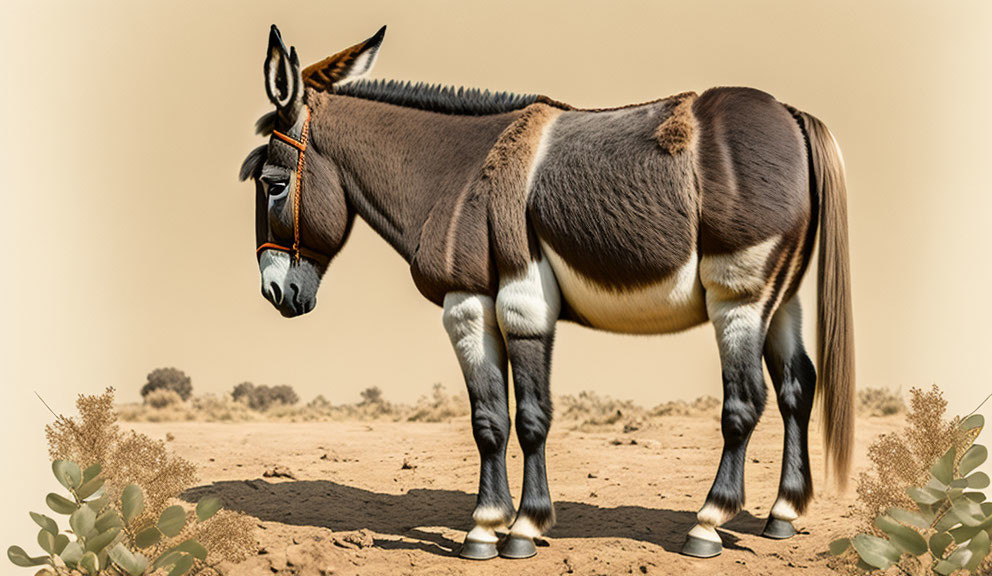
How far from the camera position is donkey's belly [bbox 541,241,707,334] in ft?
16.8

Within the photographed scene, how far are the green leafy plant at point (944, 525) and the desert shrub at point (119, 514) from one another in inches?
149

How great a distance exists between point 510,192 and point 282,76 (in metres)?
1.90

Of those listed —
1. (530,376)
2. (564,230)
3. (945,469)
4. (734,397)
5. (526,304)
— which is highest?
(564,230)

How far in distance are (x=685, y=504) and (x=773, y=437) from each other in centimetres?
296

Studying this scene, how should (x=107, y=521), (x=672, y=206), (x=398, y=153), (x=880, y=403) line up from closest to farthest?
(x=107, y=521) → (x=672, y=206) → (x=398, y=153) → (x=880, y=403)

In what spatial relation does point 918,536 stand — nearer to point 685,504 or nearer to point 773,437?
point 685,504

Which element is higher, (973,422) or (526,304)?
(526,304)

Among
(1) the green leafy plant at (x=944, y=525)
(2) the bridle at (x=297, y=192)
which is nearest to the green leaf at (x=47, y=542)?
(2) the bridle at (x=297, y=192)

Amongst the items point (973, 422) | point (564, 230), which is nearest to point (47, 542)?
point (564, 230)

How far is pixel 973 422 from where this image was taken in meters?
4.88

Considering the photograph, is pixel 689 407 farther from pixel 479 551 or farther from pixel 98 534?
pixel 98 534

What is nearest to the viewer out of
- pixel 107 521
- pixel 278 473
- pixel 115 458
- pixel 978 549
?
pixel 978 549

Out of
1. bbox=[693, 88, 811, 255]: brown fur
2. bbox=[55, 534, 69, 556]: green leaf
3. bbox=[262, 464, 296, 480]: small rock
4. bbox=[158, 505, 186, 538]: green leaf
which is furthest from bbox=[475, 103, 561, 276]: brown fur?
bbox=[262, 464, 296, 480]: small rock

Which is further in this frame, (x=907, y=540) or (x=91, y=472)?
(x=91, y=472)
